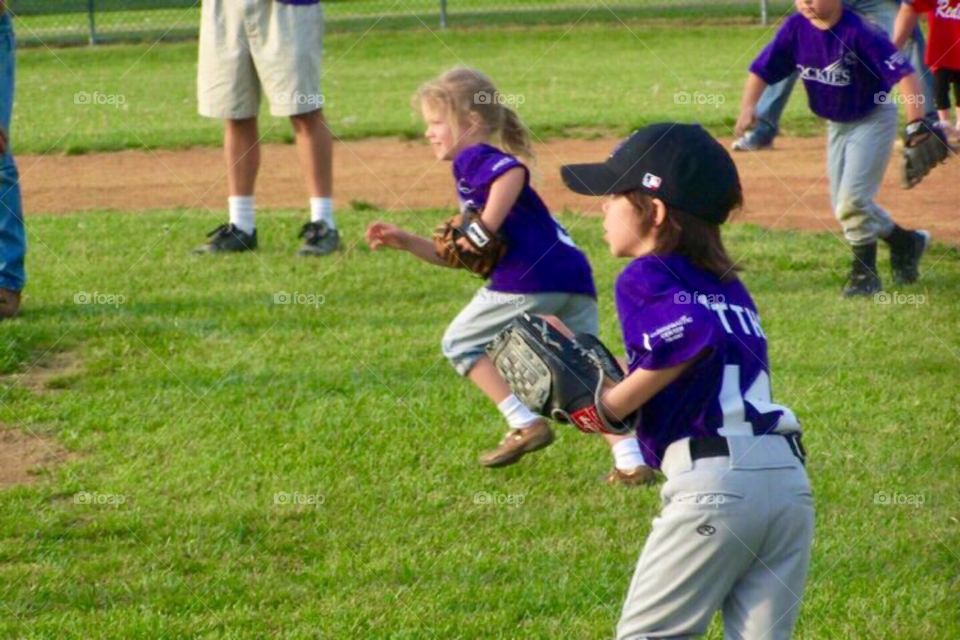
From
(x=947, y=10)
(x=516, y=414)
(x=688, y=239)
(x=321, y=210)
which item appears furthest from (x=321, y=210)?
(x=688, y=239)

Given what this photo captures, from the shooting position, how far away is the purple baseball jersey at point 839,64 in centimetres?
689

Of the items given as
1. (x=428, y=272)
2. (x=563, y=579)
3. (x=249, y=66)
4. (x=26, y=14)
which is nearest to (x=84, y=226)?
(x=249, y=66)

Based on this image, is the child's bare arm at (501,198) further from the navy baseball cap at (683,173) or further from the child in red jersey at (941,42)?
the child in red jersey at (941,42)

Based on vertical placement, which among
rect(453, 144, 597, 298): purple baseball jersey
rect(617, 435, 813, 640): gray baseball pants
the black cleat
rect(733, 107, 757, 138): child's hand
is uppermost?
rect(617, 435, 813, 640): gray baseball pants

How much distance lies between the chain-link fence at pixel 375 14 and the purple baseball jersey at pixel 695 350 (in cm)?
1791

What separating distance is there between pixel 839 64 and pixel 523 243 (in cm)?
251

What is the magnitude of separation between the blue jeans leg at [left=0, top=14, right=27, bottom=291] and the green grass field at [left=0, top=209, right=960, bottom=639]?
0.65 feet

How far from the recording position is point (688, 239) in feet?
10.6

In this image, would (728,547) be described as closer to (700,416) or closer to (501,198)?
(700,416)

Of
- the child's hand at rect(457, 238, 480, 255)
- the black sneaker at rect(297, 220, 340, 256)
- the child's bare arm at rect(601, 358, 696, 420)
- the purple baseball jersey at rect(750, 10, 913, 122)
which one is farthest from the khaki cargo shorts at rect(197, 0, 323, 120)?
the child's bare arm at rect(601, 358, 696, 420)

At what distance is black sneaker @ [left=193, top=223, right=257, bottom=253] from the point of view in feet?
26.3

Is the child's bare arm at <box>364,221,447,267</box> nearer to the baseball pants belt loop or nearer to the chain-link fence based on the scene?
the baseball pants belt loop

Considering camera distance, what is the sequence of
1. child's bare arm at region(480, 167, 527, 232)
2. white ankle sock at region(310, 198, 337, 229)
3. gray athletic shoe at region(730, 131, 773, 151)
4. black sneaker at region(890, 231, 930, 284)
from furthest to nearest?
gray athletic shoe at region(730, 131, 773, 151), white ankle sock at region(310, 198, 337, 229), black sneaker at region(890, 231, 930, 284), child's bare arm at region(480, 167, 527, 232)

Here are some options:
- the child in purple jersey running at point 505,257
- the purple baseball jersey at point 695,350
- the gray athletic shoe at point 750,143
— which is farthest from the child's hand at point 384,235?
the gray athletic shoe at point 750,143
